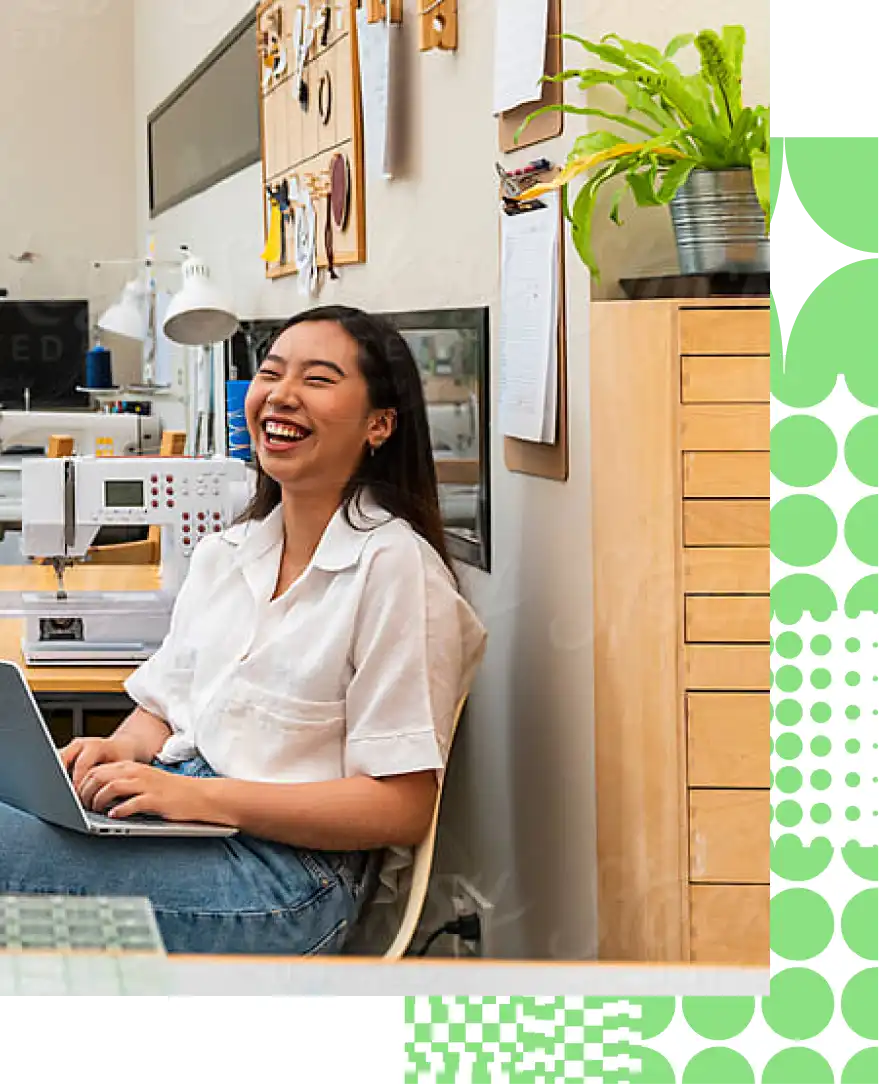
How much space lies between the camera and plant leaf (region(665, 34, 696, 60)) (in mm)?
1478

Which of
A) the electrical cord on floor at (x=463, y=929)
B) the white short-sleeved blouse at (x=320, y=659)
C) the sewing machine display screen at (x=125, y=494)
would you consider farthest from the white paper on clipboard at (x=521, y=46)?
the electrical cord on floor at (x=463, y=929)

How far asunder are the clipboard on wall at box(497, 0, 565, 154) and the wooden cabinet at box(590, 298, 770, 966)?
0.59ft

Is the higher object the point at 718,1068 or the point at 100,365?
the point at 100,365

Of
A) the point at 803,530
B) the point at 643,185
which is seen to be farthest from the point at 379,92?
the point at 803,530

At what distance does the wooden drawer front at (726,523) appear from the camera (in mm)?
1429

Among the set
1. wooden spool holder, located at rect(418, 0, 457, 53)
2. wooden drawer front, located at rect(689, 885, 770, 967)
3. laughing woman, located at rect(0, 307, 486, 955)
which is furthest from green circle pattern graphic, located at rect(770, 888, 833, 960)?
wooden spool holder, located at rect(418, 0, 457, 53)

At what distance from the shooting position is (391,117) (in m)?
1.51

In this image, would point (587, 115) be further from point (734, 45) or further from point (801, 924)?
point (801, 924)

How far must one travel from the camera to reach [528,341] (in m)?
1.53

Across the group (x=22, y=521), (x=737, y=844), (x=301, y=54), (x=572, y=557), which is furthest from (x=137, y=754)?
(x=301, y=54)

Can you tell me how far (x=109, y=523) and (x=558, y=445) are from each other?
476mm

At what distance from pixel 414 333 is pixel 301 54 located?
12.0 inches

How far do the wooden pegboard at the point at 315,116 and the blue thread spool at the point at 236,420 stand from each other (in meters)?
0.12

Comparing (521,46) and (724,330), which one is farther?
(521,46)
